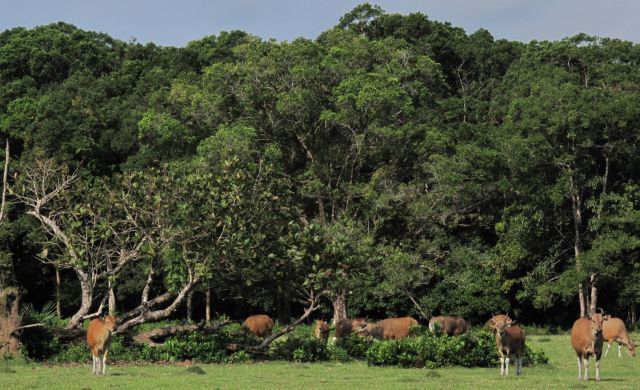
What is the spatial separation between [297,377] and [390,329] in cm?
1087

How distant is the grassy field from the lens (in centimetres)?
1766

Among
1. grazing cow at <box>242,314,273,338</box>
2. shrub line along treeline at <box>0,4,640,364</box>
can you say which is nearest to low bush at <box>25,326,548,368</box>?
grazing cow at <box>242,314,273,338</box>

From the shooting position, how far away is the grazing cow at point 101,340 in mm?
20547

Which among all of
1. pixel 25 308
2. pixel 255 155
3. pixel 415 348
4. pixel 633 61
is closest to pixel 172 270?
pixel 25 308

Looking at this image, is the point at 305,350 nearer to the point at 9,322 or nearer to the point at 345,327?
the point at 345,327

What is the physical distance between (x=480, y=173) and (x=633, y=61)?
9.42 m

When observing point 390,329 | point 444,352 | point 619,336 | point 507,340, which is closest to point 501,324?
point 507,340

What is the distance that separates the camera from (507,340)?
66.1 ft

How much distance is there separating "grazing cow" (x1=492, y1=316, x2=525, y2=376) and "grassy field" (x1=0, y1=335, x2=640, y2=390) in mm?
339

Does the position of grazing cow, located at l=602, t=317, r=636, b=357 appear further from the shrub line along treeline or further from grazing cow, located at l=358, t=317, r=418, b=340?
the shrub line along treeline

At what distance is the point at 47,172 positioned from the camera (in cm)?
2741

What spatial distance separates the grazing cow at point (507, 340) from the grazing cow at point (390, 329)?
31.3 feet

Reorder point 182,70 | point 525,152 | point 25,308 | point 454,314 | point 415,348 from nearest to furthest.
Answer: point 415,348
point 25,308
point 525,152
point 454,314
point 182,70

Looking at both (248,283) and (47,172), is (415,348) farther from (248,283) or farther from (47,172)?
(47,172)
